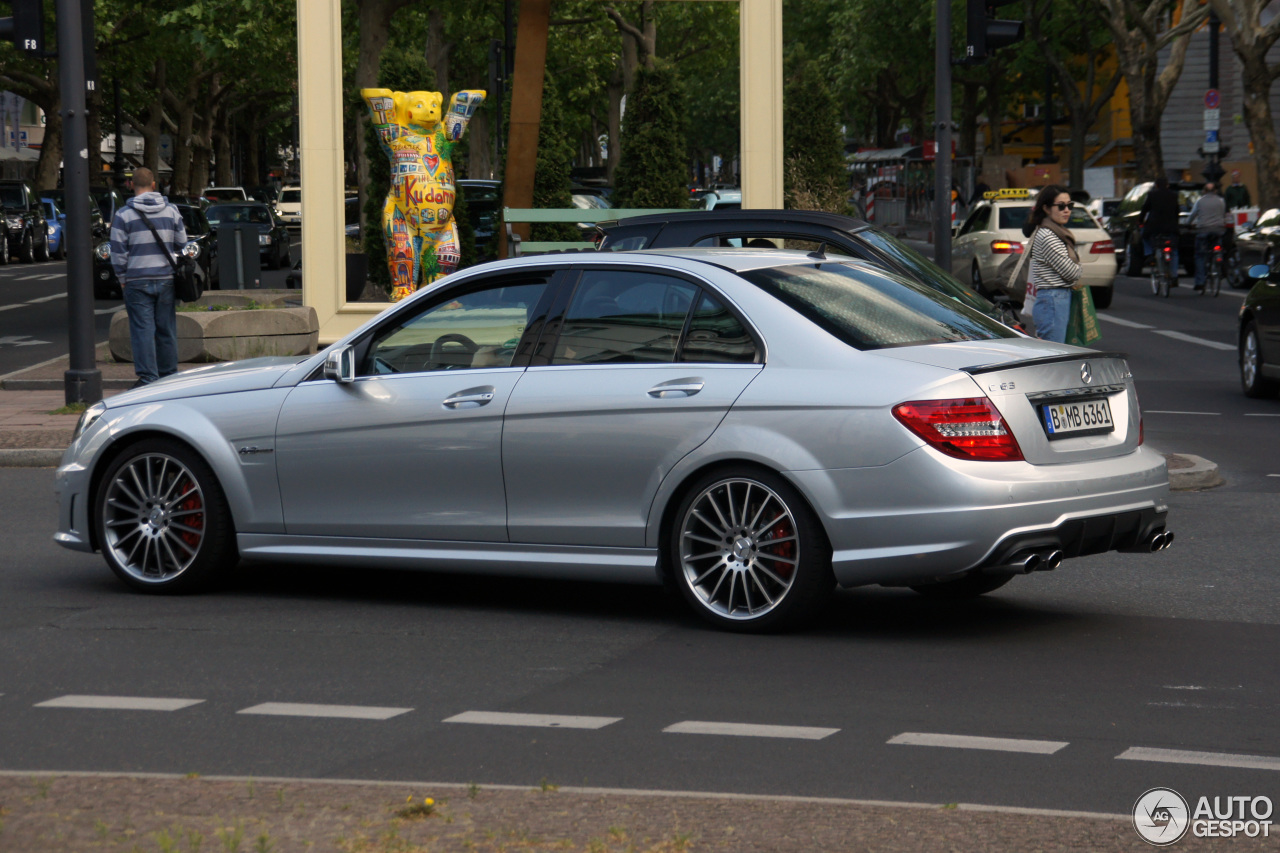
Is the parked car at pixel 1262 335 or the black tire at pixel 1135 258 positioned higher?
the black tire at pixel 1135 258

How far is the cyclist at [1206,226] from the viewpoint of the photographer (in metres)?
29.5

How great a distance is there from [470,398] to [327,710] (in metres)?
1.83

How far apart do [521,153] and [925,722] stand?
55.2ft

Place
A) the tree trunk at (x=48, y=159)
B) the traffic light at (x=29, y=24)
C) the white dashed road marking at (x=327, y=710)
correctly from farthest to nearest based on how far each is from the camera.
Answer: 1. the tree trunk at (x=48, y=159)
2. the traffic light at (x=29, y=24)
3. the white dashed road marking at (x=327, y=710)

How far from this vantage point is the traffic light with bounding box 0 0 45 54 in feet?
47.3

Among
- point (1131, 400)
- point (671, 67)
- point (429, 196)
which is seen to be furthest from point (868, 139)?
point (1131, 400)

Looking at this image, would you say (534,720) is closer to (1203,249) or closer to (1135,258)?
(1203,249)

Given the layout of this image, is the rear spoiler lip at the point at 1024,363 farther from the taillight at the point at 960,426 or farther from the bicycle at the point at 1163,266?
the bicycle at the point at 1163,266

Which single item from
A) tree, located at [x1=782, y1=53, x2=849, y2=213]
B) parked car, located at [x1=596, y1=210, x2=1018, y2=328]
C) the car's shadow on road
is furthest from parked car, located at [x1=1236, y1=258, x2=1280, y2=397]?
tree, located at [x1=782, y1=53, x2=849, y2=213]

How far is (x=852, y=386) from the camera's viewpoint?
21.8 ft

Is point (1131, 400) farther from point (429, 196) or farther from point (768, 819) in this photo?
point (429, 196)

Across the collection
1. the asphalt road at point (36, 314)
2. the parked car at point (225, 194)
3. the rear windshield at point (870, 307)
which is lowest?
the asphalt road at point (36, 314)

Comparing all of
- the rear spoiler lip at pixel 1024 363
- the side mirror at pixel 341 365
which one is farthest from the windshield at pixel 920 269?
the side mirror at pixel 341 365

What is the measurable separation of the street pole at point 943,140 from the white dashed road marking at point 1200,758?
1071cm
